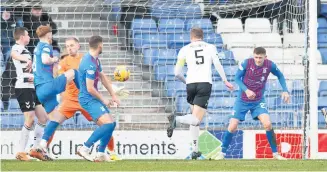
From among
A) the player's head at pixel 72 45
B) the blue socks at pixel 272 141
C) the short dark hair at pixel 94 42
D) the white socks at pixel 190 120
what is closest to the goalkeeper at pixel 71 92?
the player's head at pixel 72 45

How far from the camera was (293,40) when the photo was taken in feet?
73.7

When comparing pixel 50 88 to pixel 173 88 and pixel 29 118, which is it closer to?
pixel 29 118

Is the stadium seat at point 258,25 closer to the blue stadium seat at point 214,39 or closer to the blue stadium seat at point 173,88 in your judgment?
the blue stadium seat at point 214,39

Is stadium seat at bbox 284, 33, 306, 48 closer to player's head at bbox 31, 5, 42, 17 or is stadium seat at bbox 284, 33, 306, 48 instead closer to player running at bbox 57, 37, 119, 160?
player's head at bbox 31, 5, 42, 17

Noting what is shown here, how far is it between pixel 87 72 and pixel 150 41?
18.6 ft

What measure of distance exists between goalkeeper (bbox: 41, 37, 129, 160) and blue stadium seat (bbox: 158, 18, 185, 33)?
4276 mm

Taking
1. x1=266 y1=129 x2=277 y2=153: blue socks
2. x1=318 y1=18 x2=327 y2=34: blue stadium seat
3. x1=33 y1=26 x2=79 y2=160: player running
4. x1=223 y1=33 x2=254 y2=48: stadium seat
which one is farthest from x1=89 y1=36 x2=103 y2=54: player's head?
x1=318 y1=18 x2=327 y2=34: blue stadium seat

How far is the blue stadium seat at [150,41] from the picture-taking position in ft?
71.0

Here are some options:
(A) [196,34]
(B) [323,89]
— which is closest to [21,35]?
(A) [196,34]

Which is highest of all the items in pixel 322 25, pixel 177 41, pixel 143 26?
pixel 322 25

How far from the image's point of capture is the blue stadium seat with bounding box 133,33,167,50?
21.6 m

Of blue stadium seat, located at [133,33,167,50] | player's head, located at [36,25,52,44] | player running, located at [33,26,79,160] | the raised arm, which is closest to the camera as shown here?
the raised arm

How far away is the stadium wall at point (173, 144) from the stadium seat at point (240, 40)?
10.3 ft

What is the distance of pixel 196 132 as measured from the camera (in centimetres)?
1767
